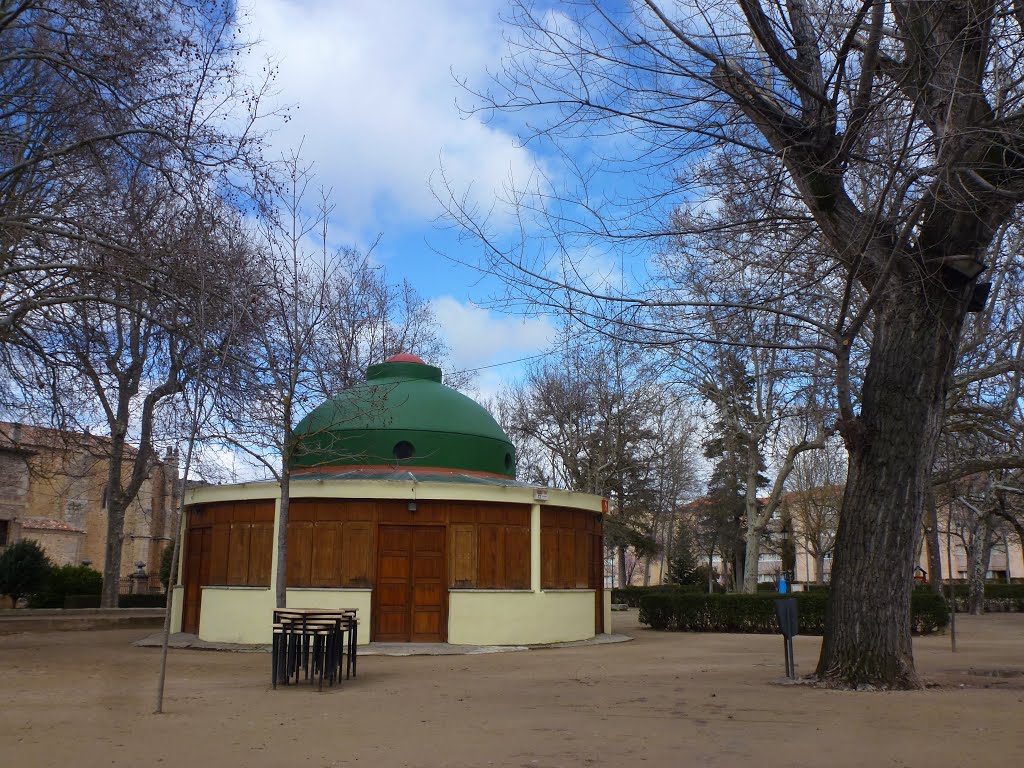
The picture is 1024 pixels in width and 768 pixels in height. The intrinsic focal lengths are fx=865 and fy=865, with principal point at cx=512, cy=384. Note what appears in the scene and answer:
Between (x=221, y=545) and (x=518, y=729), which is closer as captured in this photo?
(x=518, y=729)

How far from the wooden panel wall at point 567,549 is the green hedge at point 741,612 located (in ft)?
18.7

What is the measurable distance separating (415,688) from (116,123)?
968 cm

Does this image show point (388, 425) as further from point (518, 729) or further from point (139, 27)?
point (518, 729)

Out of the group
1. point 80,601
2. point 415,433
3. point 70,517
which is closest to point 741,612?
point 415,433

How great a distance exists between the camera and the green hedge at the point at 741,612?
23078 mm

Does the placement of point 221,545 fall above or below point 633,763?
above

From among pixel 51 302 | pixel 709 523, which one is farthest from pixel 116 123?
pixel 709 523

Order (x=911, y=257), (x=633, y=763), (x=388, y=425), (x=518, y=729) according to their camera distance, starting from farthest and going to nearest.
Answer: (x=388, y=425)
(x=911, y=257)
(x=518, y=729)
(x=633, y=763)

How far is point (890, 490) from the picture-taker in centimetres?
1036

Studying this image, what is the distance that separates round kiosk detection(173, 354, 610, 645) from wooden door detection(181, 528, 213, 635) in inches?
1.6

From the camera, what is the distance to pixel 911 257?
10039 millimetres

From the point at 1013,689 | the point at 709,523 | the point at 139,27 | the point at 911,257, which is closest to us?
the point at 911,257

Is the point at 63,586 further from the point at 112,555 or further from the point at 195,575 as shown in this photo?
the point at 195,575

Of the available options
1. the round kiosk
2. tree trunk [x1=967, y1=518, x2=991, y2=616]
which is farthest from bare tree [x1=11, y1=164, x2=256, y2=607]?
tree trunk [x1=967, y1=518, x2=991, y2=616]
